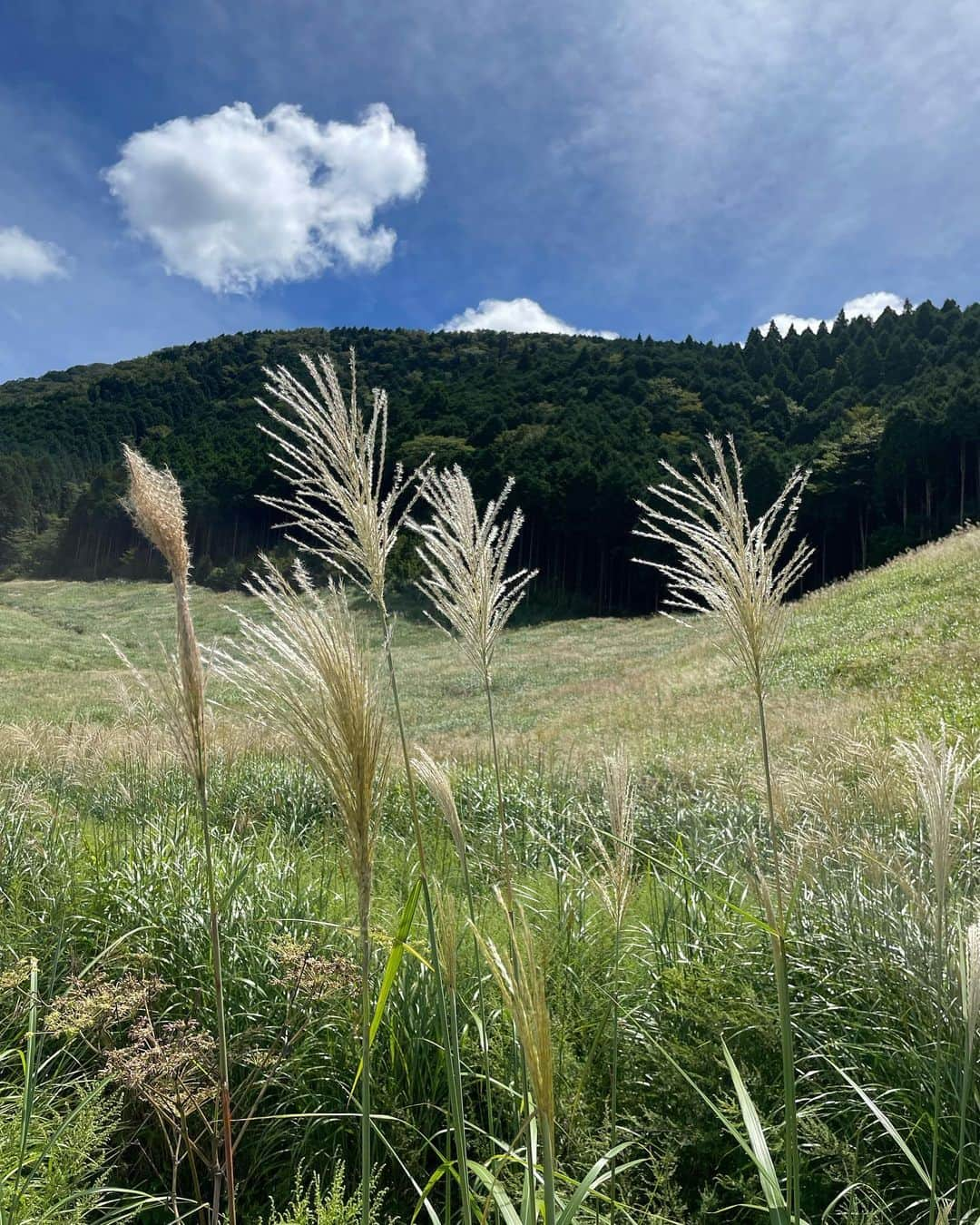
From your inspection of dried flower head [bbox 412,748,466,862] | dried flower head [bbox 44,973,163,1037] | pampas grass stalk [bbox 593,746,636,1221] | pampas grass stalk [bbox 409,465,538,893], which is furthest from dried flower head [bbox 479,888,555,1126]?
dried flower head [bbox 44,973,163,1037]

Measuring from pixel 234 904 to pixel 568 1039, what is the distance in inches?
70.4

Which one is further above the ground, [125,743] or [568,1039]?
[125,743]

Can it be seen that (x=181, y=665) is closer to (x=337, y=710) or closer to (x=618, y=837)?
(x=337, y=710)

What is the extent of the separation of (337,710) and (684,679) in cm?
1693

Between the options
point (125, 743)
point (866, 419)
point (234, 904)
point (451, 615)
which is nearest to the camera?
point (451, 615)

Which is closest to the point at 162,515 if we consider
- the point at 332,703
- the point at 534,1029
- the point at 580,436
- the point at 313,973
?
the point at 332,703

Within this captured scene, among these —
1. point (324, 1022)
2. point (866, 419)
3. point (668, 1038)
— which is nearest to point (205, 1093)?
point (324, 1022)

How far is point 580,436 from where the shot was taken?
61.1 meters

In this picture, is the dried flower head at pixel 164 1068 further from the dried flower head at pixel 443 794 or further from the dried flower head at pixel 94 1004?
the dried flower head at pixel 443 794

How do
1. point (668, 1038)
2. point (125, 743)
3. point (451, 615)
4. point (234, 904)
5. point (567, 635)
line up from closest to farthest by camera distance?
point (451, 615) → point (668, 1038) → point (234, 904) → point (125, 743) → point (567, 635)

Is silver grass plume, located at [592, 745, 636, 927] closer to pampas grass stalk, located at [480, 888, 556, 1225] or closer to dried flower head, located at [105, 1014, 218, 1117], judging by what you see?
pampas grass stalk, located at [480, 888, 556, 1225]

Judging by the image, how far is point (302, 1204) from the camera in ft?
5.76

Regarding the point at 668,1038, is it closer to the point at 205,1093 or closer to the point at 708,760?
the point at 205,1093

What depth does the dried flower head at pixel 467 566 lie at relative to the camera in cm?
204
